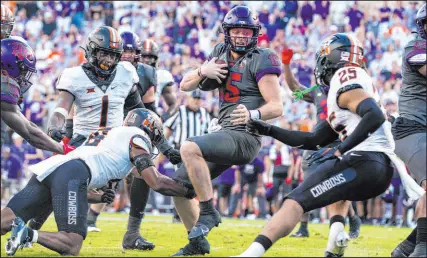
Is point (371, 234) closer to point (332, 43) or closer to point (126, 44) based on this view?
point (126, 44)

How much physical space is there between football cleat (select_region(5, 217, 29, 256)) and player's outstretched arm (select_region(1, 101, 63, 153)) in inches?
30.5

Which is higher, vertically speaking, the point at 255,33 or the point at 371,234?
the point at 255,33

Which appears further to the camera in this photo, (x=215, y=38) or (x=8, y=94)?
(x=215, y=38)

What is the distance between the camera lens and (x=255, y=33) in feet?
24.4

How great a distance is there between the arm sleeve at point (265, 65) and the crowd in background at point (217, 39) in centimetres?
633

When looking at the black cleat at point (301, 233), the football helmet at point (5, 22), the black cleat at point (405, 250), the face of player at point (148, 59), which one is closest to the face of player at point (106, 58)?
the football helmet at point (5, 22)

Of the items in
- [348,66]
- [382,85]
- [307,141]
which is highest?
[348,66]

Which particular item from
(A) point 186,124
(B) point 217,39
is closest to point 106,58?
(A) point 186,124

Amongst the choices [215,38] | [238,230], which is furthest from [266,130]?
[215,38]

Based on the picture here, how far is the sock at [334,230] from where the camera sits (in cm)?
660

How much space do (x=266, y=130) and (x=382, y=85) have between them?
34.2ft

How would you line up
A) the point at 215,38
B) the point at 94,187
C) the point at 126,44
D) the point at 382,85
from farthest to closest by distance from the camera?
the point at 215,38, the point at 382,85, the point at 126,44, the point at 94,187

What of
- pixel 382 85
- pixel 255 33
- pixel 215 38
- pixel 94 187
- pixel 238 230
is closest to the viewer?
pixel 94 187

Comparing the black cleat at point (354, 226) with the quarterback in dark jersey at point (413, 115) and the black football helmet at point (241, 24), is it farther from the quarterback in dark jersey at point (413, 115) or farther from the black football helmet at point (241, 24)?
the black football helmet at point (241, 24)
